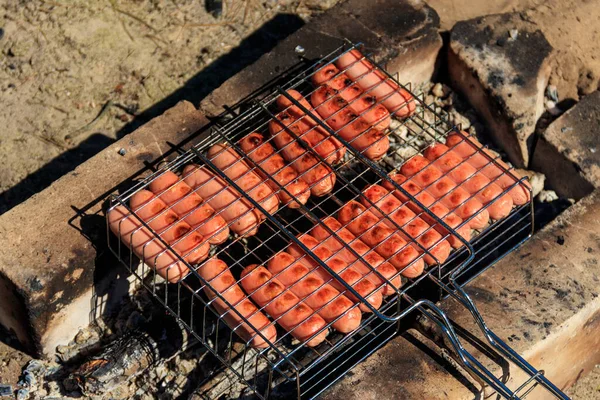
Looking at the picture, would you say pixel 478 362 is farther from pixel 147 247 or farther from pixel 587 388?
pixel 147 247

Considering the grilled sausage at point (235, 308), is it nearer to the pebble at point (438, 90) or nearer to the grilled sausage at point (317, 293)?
the grilled sausage at point (317, 293)

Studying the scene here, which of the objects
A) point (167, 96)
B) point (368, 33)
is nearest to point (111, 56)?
point (167, 96)

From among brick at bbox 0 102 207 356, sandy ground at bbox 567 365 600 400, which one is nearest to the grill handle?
sandy ground at bbox 567 365 600 400

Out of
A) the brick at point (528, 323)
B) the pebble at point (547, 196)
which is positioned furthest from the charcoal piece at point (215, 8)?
the brick at point (528, 323)

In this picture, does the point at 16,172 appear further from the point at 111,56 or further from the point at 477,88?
the point at 477,88

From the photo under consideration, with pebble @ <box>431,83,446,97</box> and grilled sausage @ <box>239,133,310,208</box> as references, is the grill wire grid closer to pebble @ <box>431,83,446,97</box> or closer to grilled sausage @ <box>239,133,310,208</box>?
grilled sausage @ <box>239,133,310,208</box>
